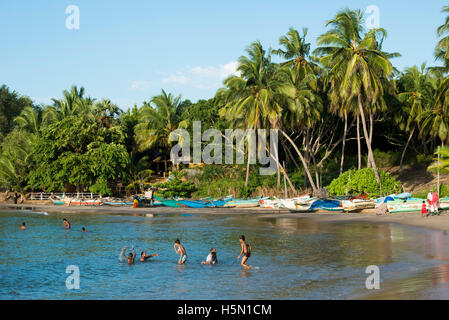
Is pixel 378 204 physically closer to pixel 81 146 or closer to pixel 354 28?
pixel 354 28

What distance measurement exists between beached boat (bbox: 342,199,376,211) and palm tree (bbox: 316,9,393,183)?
9.19ft

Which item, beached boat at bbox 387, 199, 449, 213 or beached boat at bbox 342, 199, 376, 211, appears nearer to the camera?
beached boat at bbox 387, 199, 449, 213

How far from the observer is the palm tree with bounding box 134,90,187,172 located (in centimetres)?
5822

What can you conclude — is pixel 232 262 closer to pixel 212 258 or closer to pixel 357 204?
pixel 212 258

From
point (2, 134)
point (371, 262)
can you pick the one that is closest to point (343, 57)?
point (371, 262)

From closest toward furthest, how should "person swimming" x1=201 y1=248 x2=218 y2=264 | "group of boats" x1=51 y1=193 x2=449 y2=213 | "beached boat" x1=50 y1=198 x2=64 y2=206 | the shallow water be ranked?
the shallow water < "person swimming" x1=201 y1=248 x2=218 y2=264 < "group of boats" x1=51 y1=193 x2=449 y2=213 < "beached boat" x1=50 y1=198 x2=64 y2=206

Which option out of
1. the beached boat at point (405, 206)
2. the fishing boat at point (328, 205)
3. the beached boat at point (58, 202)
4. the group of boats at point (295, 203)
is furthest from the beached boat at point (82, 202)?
the beached boat at point (405, 206)

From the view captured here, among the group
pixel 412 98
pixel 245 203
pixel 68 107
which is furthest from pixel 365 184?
pixel 68 107

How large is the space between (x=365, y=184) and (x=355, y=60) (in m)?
9.50

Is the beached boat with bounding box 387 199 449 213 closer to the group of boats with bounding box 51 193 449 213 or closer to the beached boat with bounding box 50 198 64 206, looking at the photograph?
the group of boats with bounding box 51 193 449 213

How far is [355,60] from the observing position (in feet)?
124

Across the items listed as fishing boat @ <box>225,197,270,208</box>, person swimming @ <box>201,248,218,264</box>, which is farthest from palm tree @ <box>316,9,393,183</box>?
person swimming @ <box>201,248,218,264</box>

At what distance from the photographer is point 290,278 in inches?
643

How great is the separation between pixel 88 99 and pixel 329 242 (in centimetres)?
4888
